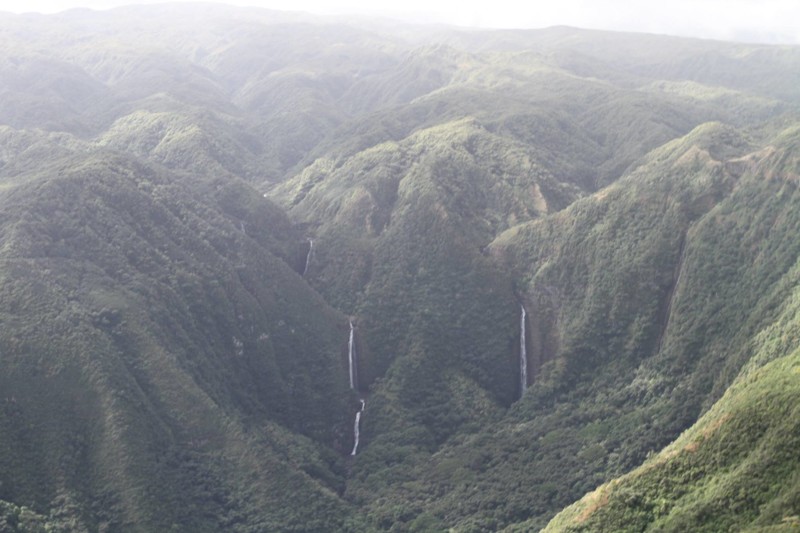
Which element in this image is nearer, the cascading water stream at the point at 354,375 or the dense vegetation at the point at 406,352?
the dense vegetation at the point at 406,352

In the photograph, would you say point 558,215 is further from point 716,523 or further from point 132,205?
point 716,523

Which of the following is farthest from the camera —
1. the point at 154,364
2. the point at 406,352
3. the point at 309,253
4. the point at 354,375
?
the point at 309,253

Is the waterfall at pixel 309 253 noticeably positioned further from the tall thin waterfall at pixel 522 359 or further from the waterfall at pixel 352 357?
the tall thin waterfall at pixel 522 359

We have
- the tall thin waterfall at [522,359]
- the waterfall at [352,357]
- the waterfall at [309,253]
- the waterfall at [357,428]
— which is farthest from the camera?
the waterfall at [309,253]

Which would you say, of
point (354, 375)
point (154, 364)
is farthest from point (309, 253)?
point (154, 364)

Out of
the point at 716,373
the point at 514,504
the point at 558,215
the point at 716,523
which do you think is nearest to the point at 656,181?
the point at 558,215

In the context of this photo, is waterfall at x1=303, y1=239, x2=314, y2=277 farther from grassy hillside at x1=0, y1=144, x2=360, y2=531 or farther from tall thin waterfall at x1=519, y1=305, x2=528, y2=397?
tall thin waterfall at x1=519, y1=305, x2=528, y2=397

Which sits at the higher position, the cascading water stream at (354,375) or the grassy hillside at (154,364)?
the grassy hillside at (154,364)

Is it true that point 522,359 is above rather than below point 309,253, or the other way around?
below

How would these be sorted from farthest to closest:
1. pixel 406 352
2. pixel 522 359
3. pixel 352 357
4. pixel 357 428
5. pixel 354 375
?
pixel 352 357 → pixel 406 352 → pixel 354 375 → pixel 522 359 → pixel 357 428

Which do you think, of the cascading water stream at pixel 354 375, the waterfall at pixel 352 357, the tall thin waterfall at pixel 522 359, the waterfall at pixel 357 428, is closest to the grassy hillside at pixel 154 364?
the waterfall at pixel 352 357

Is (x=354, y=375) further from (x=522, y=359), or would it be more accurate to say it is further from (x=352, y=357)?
(x=522, y=359)
